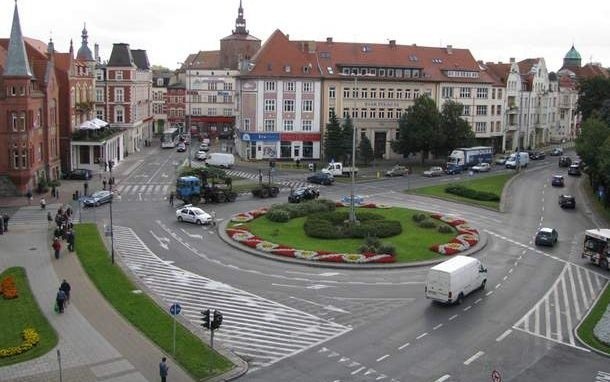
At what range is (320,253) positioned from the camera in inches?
1886

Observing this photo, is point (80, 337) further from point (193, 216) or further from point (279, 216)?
point (279, 216)

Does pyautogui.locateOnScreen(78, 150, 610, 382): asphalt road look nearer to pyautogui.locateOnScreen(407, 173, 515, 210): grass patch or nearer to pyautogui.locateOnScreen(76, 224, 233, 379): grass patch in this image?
pyautogui.locateOnScreen(76, 224, 233, 379): grass patch

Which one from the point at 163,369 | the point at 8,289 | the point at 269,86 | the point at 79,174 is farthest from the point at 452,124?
the point at 163,369

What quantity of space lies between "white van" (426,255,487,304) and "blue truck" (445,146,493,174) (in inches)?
2279

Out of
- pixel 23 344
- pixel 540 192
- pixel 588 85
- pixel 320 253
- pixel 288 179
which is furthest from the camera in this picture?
pixel 588 85

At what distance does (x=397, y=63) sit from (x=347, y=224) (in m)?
58.3

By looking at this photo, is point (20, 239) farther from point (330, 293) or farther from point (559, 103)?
point (559, 103)

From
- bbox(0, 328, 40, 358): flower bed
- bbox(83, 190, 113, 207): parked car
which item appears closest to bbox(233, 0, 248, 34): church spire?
bbox(83, 190, 113, 207): parked car

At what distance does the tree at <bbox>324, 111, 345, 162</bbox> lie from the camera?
98000mm

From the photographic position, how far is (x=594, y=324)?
35969 mm

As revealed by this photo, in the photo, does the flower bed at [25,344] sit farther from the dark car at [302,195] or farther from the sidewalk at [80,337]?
the dark car at [302,195]

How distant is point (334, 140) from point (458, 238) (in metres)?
46.6

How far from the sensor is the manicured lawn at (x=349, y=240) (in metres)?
49.4

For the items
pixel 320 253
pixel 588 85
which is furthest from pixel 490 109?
pixel 320 253
